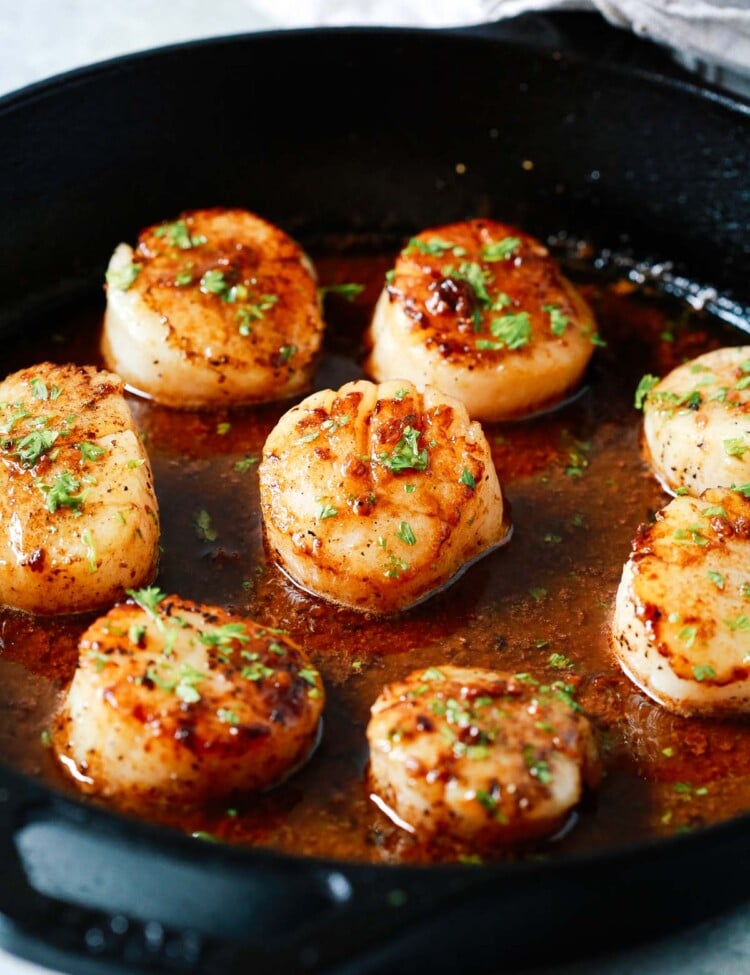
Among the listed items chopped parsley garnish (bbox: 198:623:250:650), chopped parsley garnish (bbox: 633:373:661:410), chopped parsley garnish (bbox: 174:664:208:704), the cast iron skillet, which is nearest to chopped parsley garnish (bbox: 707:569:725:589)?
chopped parsley garnish (bbox: 633:373:661:410)

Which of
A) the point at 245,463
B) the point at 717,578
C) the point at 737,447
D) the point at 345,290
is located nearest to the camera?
the point at 717,578

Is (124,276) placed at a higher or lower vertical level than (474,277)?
higher

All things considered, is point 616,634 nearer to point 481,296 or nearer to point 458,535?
point 458,535

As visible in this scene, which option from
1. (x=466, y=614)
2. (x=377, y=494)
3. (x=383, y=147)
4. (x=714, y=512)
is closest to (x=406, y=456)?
(x=377, y=494)

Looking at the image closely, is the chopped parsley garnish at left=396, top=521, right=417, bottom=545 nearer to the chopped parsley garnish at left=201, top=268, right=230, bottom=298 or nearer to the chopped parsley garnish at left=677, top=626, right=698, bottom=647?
the chopped parsley garnish at left=677, top=626, right=698, bottom=647

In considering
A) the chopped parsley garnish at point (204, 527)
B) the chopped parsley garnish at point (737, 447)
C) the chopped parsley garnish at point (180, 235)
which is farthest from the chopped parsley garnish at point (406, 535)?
the chopped parsley garnish at point (180, 235)

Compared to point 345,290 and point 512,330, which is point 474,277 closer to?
point 512,330
